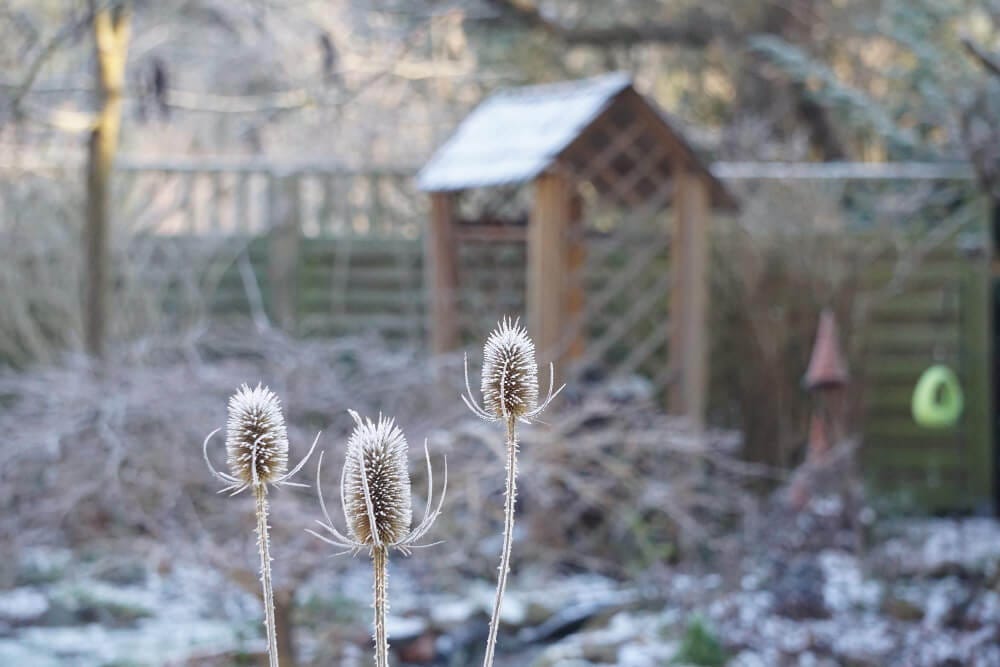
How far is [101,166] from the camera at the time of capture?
634 centimetres

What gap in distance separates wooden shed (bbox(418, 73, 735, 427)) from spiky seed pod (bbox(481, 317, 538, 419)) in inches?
161

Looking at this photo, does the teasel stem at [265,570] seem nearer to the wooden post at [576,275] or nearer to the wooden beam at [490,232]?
the wooden post at [576,275]

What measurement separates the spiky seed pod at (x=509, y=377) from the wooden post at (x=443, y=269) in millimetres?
4773

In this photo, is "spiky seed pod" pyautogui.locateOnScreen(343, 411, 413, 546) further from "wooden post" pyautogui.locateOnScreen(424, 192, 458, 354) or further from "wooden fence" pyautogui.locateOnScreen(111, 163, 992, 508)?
"wooden fence" pyautogui.locateOnScreen(111, 163, 992, 508)

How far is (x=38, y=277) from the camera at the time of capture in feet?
26.1

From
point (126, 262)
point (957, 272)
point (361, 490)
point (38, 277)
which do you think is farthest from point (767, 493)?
point (361, 490)

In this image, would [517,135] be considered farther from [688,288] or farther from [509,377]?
[509,377]

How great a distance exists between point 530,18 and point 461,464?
606cm

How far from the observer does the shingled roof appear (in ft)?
19.6

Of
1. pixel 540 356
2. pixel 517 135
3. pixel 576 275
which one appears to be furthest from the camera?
pixel 576 275

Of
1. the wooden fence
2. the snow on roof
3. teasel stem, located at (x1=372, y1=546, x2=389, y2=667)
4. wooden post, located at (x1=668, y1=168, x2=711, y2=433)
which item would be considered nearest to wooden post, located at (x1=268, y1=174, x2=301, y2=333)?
the wooden fence

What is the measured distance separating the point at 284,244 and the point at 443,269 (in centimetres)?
200

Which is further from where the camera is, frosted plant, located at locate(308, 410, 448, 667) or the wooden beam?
the wooden beam

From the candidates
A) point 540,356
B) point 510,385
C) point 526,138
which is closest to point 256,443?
point 510,385
